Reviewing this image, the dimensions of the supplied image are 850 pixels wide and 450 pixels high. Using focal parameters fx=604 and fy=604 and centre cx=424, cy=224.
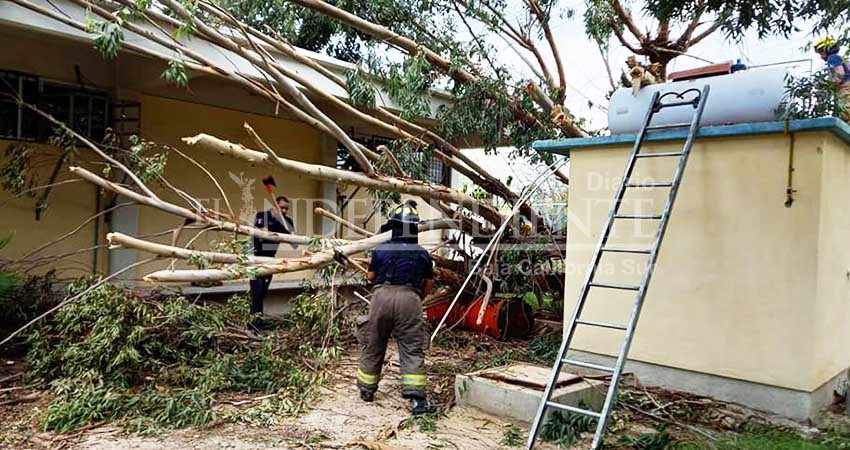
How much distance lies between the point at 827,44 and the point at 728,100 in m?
0.77

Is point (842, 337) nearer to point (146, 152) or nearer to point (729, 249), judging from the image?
point (729, 249)

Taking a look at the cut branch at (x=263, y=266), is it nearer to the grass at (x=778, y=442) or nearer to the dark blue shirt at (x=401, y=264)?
the dark blue shirt at (x=401, y=264)

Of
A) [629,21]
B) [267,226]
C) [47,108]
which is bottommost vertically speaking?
[267,226]

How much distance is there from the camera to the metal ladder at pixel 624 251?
3.79 meters

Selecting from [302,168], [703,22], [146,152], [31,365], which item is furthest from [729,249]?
[146,152]

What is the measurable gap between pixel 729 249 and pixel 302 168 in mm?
3937

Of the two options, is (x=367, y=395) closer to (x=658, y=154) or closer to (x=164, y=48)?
(x=658, y=154)

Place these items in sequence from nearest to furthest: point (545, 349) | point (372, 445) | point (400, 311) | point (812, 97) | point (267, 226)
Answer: point (372, 445) < point (812, 97) < point (400, 311) < point (545, 349) < point (267, 226)

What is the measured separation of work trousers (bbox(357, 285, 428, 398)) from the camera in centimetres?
475

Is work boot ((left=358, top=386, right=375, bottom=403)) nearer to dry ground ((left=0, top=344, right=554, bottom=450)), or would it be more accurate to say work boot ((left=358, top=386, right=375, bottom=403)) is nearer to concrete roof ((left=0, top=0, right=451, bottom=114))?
dry ground ((left=0, top=344, right=554, bottom=450))

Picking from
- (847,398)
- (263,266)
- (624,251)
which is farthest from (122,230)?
(847,398)

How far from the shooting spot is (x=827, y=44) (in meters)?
4.62

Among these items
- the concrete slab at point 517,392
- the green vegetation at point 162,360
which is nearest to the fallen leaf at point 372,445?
the green vegetation at point 162,360

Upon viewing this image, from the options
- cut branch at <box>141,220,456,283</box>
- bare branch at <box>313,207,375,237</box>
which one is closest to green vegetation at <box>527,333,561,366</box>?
cut branch at <box>141,220,456,283</box>
